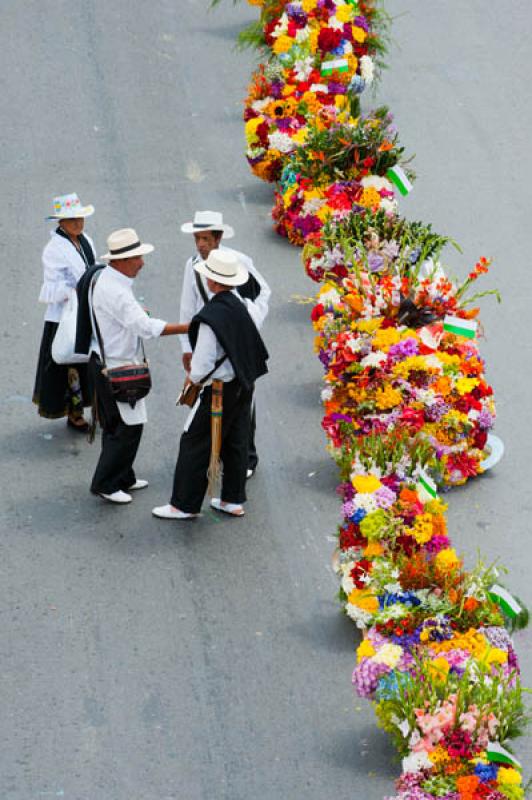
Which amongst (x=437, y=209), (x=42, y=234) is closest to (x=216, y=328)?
(x=42, y=234)

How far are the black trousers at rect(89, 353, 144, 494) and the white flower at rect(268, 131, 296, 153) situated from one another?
4.32m

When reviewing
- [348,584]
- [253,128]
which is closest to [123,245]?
[348,584]

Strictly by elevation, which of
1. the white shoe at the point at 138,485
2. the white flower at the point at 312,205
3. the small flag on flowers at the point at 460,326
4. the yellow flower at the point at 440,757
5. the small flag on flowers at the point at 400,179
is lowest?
the white shoe at the point at 138,485

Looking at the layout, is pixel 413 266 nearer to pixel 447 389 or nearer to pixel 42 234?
pixel 447 389

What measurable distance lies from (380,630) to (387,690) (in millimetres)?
463

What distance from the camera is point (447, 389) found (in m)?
8.77

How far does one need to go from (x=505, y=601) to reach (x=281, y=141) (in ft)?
20.5

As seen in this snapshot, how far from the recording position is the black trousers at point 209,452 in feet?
26.4

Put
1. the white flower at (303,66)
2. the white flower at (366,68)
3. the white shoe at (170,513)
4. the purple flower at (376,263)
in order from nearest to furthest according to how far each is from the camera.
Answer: the white shoe at (170,513)
the purple flower at (376,263)
the white flower at (303,66)
the white flower at (366,68)

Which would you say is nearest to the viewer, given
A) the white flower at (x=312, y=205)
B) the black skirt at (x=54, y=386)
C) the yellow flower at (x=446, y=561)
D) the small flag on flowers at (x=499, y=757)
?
the small flag on flowers at (x=499, y=757)

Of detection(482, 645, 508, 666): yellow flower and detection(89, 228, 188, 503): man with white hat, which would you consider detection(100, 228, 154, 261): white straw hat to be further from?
detection(482, 645, 508, 666): yellow flower

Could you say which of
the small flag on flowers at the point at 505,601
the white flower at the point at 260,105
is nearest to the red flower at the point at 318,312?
the small flag on flowers at the point at 505,601

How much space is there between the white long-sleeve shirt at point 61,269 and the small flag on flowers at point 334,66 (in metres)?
4.23

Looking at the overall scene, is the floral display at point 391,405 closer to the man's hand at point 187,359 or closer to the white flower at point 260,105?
the white flower at point 260,105
